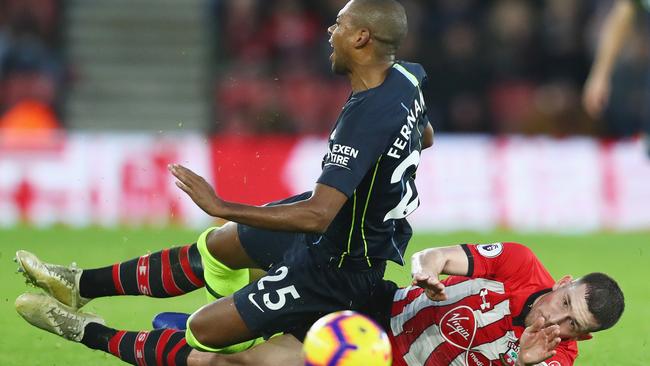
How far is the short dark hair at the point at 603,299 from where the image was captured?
5.30m

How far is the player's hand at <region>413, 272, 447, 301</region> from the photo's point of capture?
5.27 m

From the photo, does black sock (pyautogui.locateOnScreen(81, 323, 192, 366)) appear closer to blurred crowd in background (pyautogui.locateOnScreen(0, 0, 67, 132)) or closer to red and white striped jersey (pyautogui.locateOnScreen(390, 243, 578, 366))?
red and white striped jersey (pyautogui.locateOnScreen(390, 243, 578, 366))

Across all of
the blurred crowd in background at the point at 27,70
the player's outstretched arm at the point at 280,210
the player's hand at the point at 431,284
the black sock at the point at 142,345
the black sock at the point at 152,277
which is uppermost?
the blurred crowd in background at the point at 27,70

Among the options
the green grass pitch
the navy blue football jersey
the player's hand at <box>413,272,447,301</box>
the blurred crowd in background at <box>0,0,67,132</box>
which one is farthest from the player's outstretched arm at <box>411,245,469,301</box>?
the blurred crowd in background at <box>0,0,67,132</box>

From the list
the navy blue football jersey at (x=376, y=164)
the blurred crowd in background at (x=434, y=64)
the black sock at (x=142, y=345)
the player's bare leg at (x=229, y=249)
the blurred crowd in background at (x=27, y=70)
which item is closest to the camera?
the navy blue football jersey at (x=376, y=164)

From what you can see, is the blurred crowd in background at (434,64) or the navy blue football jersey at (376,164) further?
the blurred crowd in background at (434,64)

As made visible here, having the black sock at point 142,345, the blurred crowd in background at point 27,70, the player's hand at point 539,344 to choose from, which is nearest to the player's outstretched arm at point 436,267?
the player's hand at point 539,344

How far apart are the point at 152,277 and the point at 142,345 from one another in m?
0.59

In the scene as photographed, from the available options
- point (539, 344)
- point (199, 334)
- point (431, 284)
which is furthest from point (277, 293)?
point (539, 344)

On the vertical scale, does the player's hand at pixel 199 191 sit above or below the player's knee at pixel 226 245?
above

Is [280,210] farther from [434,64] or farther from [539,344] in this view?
[434,64]

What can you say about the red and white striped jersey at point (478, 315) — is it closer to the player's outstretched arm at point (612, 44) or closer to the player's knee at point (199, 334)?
the player's knee at point (199, 334)

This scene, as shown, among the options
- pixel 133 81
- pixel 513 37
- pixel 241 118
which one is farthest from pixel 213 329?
pixel 133 81

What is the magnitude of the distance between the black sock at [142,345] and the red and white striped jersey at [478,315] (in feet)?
3.57
